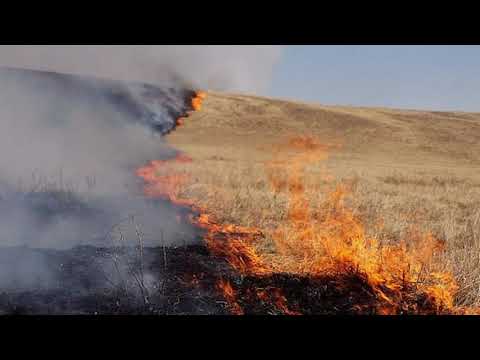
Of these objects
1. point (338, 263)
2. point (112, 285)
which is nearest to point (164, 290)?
point (112, 285)

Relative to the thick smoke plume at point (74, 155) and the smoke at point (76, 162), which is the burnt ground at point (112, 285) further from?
the thick smoke plume at point (74, 155)

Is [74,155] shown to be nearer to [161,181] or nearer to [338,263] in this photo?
[161,181]

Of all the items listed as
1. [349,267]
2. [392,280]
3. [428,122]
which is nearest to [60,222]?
[349,267]

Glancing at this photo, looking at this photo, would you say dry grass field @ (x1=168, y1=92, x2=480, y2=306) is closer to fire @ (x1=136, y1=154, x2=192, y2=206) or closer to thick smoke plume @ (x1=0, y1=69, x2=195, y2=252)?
fire @ (x1=136, y1=154, x2=192, y2=206)

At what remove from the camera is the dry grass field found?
10.0 meters

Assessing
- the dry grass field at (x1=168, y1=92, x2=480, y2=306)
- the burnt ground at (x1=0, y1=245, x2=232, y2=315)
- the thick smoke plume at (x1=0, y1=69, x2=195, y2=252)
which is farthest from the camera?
the dry grass field at (x1=168, y1=92, x2=480, y2=306)

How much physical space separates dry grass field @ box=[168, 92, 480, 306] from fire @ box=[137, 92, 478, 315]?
1.00ft

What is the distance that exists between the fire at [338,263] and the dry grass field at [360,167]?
30cm

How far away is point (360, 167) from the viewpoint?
25891mm

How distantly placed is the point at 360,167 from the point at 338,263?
793 inches

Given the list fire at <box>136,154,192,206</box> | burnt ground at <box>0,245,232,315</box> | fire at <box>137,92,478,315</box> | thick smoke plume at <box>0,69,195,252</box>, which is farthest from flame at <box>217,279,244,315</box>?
fire at <box>136,154,192,206</box>
